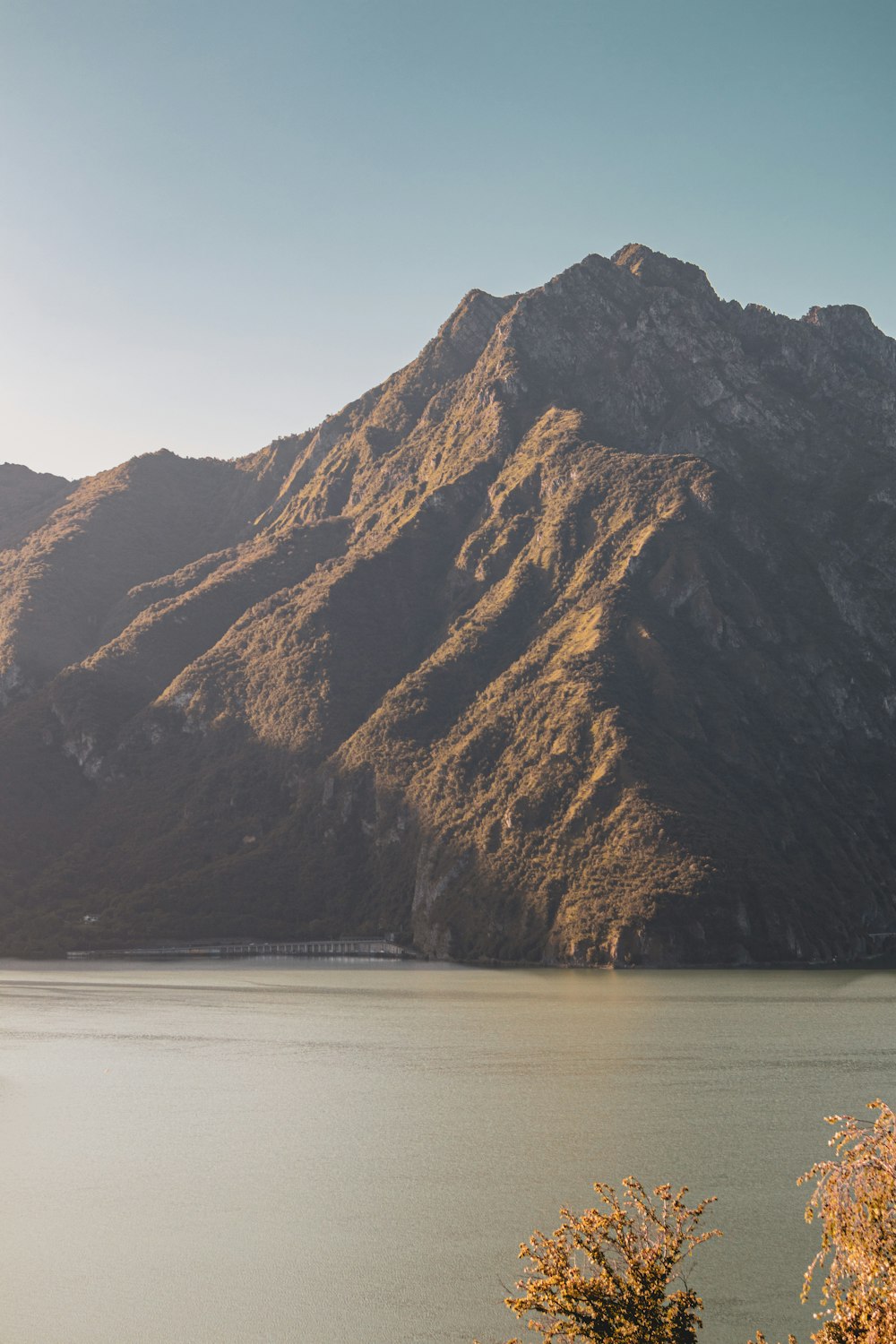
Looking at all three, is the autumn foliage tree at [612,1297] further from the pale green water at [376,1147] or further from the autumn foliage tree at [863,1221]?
the pale green water at [376,1147]

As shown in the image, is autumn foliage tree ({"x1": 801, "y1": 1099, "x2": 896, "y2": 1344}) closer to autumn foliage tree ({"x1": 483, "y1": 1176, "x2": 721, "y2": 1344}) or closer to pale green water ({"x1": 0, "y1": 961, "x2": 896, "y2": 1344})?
autumn foliage tree ({"x1": 483, "y1": 1176, "x2": 721, "y2": 1344})

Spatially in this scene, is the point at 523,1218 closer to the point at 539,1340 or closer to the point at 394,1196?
the point at 394,1196

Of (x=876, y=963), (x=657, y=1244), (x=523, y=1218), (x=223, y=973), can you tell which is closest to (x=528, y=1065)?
(x=523, y=1218)

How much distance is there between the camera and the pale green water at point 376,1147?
143 ft

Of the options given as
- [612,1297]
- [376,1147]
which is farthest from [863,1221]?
[376,1147]

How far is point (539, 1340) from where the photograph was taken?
126ft

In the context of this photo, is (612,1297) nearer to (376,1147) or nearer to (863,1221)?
(863,1221)

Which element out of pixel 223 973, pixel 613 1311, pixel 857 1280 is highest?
pixel 857 1280

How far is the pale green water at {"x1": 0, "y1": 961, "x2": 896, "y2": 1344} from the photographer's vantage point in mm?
Result: 43688

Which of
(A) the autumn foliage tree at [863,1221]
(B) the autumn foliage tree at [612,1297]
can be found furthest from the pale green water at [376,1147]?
(A) the autumn foliage tree at [863,1221]

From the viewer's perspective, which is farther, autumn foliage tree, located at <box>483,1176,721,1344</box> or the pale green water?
the pale green water

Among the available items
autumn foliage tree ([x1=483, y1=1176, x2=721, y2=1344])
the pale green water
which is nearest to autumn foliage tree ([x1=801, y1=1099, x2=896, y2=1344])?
autumn foliage tree ([x1=483, y1=1176, x2=721, y2=1344])

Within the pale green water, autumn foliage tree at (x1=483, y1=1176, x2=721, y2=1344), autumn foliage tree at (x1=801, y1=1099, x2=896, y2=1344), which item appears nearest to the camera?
autumn foliage tree at (x1=801, y1=1099, x2=896, y2=1344)

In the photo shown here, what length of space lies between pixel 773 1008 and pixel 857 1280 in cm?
10233
